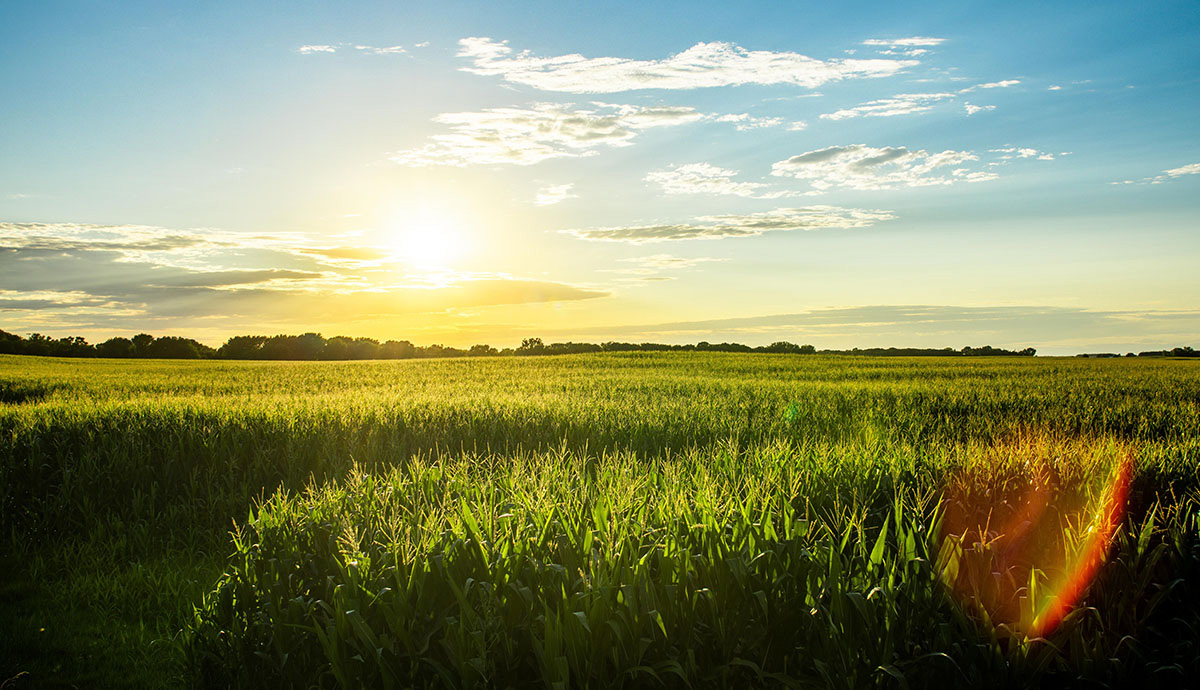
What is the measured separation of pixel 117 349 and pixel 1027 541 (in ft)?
252

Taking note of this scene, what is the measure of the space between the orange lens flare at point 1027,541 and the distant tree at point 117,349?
74.7m

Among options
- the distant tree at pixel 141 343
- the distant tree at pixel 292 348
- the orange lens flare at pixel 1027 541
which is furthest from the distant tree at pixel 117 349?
the orange lens flare at pixel 1027 541

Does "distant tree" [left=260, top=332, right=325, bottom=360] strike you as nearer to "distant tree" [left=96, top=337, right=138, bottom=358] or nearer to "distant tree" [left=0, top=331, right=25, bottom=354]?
"distant tree" [left=96, top=337, right=138, bottom=358]

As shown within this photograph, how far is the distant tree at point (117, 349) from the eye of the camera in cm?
6275

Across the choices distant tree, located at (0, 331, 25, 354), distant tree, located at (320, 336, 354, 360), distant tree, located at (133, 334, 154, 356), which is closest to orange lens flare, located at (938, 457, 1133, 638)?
distant tree, located at (320, 336, 354, 360)

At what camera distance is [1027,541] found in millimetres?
6273

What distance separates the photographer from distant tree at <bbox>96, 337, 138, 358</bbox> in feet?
206

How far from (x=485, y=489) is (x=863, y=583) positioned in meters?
3.42

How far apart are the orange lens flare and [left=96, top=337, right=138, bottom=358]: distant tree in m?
74.7

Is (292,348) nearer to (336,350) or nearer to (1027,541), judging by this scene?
(336,350)

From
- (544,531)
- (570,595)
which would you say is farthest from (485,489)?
(570,595)

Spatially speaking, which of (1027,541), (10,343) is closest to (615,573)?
(1027,541)

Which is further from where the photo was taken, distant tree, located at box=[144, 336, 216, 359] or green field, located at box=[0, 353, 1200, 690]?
distant tree, located at box=[144, 336, 216, 359]

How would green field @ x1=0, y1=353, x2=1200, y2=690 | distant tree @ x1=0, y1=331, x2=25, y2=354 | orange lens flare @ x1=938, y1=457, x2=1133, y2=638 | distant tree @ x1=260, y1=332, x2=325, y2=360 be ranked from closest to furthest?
green field @ x1=0, y1=353, x2=1200, y2=690
orange lens flare @ x1=938, y1=457, x2=1133, y2=638
distant tree @ x1=0, y1=331, x2=25, y2=354
distant tree @ x1=260, y1=332, x2=325, y2=360
